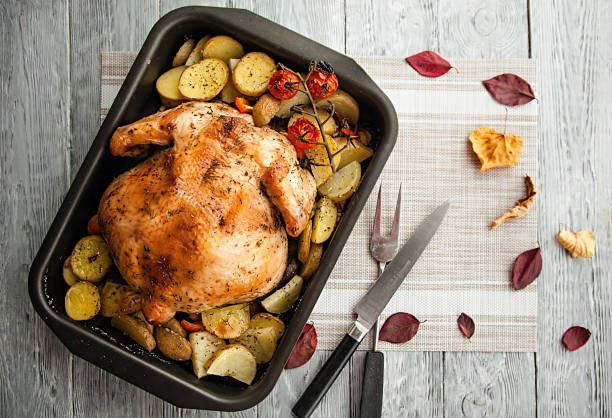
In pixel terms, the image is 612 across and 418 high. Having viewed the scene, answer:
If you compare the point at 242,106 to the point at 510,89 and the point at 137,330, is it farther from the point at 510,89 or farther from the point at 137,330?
the point at 510,89

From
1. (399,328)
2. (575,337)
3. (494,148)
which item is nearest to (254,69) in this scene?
(494,148)

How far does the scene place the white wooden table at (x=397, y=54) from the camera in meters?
1.85

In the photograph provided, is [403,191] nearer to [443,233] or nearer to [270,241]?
[443,233]

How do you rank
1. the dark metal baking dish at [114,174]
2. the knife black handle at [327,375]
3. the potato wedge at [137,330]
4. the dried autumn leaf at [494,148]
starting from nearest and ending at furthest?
1. the dark metal baking dish at [114,174]
2. the potato wedge at [137,330]
3. the knife black handle at [327,375]
4. the dried autumn leaf at [494,148]

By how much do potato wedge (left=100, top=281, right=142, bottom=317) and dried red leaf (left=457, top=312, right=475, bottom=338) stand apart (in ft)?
3.73

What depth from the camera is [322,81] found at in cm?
150

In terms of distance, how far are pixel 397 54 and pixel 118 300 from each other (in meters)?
1.33

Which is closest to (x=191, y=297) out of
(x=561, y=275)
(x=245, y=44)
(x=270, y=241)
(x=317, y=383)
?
(x=270, y=241)

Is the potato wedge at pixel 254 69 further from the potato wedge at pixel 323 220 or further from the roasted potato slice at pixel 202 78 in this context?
the potato wedge at pixel 323 220

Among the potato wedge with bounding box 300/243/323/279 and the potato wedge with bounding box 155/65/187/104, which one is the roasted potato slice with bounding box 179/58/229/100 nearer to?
the potato wedge with bounding box 155/65/187/104

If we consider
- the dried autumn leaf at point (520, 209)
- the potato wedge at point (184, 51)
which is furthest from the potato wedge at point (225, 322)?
the dried autumn leaf at point (520, 209)

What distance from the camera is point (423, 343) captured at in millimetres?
1855

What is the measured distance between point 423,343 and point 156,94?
130 cm

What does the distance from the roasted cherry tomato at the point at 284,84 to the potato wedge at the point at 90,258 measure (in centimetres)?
73
